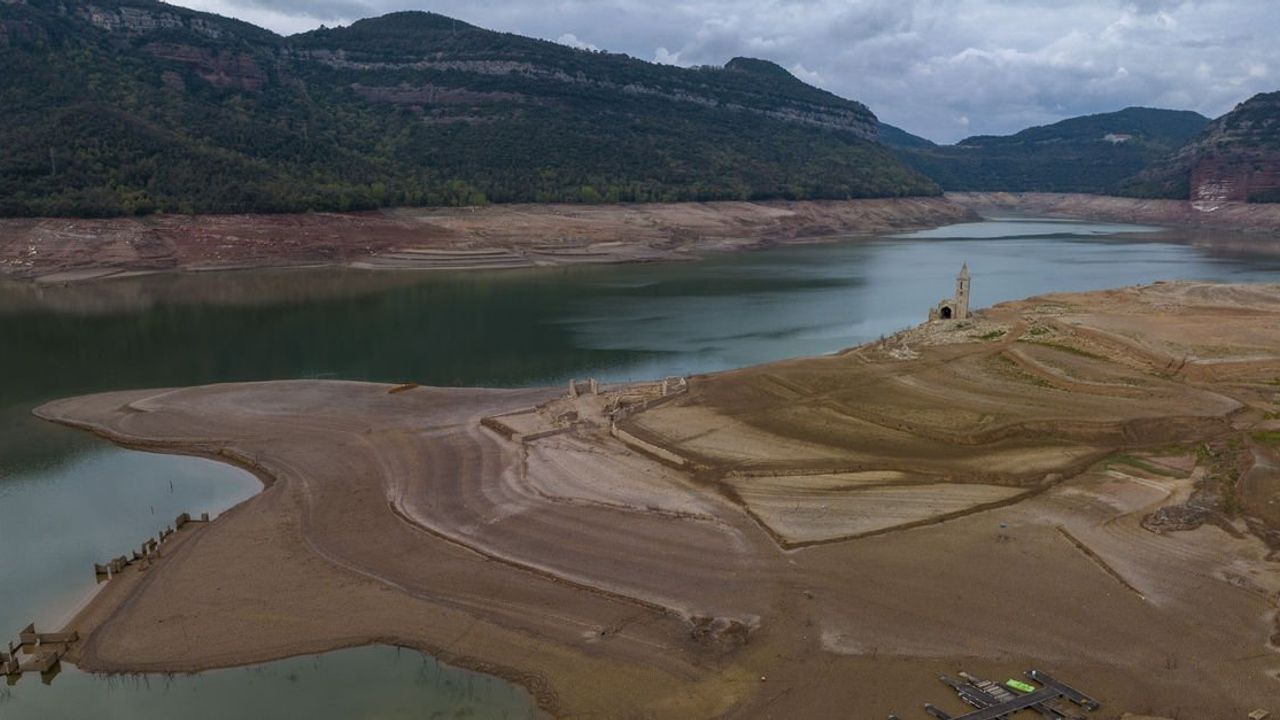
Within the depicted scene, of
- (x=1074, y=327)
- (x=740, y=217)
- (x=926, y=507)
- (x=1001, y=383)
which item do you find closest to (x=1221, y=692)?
(x=926, y=507)

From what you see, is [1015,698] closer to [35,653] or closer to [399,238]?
[35,653]

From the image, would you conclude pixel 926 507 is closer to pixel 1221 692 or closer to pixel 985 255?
pixel 1221 692

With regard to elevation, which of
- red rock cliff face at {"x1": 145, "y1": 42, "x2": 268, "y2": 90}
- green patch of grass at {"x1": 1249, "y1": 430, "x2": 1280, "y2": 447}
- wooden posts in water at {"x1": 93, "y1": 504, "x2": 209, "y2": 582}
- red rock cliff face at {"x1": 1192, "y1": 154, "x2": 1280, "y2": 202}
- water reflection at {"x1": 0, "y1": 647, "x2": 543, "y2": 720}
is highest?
red rock cliff face at {"x1": 145, "y1": 42, "x2": 268, "y2": 90}

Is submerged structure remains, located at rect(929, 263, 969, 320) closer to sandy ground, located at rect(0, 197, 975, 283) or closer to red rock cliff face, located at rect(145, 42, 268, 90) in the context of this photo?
sandy ground, located at rect(0, 197, 975, 283)

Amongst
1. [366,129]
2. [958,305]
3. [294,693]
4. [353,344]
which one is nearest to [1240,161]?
[958,305]

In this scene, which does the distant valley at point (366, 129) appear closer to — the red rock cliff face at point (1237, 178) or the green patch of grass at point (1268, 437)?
the red rock cliff face at point (1237, 178)

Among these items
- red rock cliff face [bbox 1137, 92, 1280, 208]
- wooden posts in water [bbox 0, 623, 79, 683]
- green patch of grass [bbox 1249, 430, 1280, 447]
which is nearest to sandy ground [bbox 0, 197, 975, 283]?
wooden posts in water [bbox 0, 623, 79, 683]
